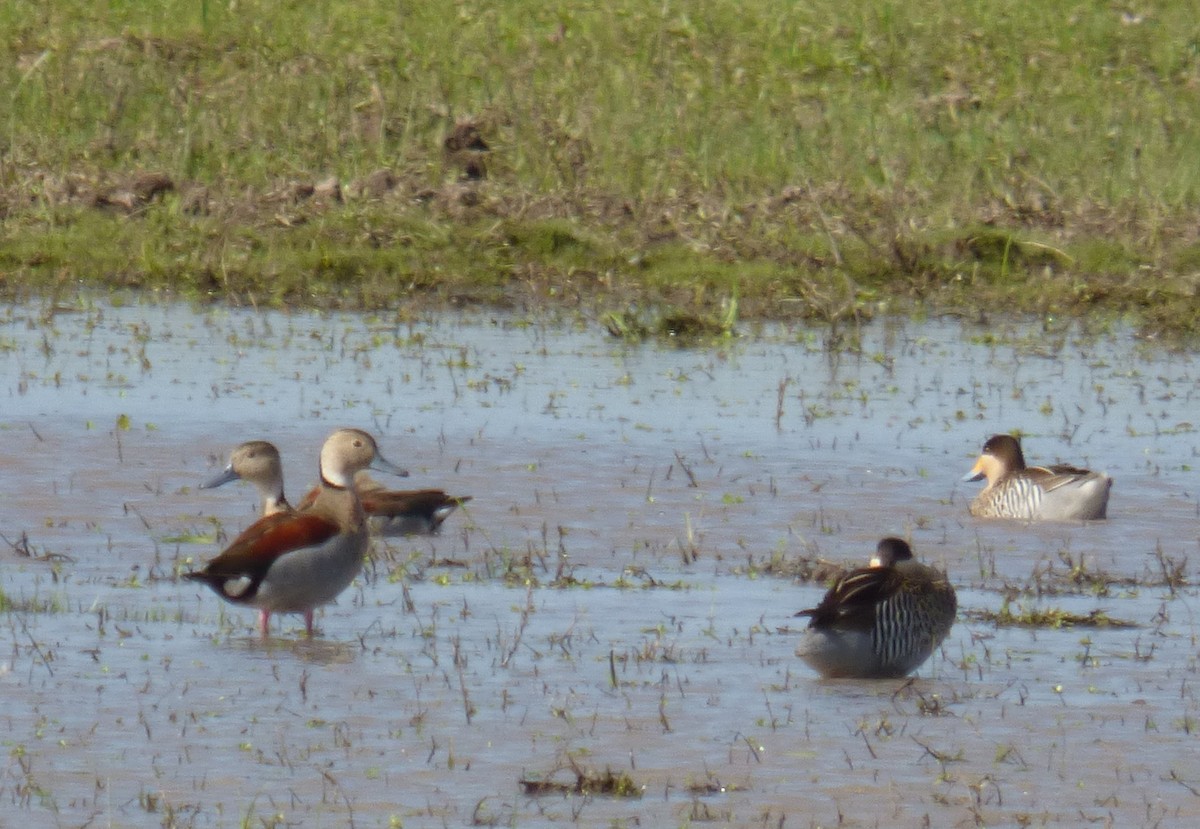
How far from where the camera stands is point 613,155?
17875 mm

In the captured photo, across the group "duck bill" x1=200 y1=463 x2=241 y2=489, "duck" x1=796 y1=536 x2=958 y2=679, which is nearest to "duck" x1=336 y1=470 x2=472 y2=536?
"duck bill" x1=200 y1=463 x2=241 y2=489

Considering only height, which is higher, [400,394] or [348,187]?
[348,187]

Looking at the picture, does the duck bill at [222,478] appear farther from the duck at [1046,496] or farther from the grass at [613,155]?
the grass at [613,155]

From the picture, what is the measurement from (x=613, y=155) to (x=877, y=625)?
11.7m

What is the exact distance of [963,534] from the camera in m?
9.20

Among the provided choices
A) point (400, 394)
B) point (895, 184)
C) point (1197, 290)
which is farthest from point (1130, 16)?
point (400, 394)

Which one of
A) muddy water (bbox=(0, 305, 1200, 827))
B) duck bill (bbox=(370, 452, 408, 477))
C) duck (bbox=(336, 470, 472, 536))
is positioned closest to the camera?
muddy water (bbox=(0, 305, 1200, 827))

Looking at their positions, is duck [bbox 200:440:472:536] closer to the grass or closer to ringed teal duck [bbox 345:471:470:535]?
ringed teal duck [bbox 345:471:470:535]

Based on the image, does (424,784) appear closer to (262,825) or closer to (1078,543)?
(262,825)

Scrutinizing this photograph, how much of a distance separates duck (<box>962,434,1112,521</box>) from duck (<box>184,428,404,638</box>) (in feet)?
9.59

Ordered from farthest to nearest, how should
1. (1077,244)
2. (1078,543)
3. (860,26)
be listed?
(860,26)
(1077,244)
(1078,543)

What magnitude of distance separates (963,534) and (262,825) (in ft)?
15.5

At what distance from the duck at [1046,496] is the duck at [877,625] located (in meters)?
2.55

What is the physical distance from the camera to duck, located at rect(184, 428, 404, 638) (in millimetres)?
6945
